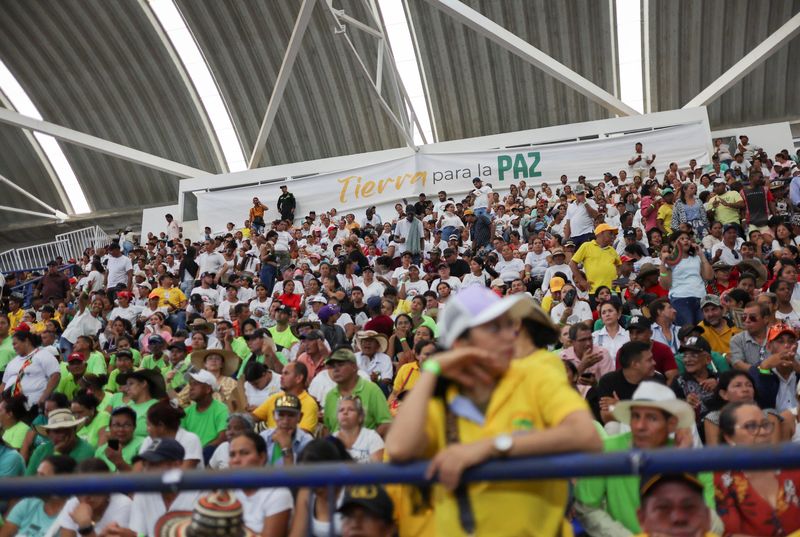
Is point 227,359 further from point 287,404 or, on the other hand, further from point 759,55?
point 759,55

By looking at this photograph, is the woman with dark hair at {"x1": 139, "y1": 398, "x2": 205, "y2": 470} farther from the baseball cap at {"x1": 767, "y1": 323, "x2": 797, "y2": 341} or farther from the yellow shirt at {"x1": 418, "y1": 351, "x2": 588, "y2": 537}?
the baseball cap at {"x1": 767, "y1": 323, "x2": 797, "y2": 341}

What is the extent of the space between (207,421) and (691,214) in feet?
28.6

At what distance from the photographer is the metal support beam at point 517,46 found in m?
18.0

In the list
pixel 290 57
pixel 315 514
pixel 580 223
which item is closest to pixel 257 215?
pixel 290 57

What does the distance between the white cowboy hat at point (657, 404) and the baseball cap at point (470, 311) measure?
1.70 m

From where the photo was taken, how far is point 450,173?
66.1ft

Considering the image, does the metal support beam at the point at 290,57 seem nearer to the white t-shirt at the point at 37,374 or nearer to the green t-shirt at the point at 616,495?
the white t-shirt at the point at 37,374

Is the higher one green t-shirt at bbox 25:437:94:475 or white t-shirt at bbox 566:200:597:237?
white t-shirt at bbox 566:200:597:237

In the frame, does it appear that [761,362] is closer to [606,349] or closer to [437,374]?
[606,349]

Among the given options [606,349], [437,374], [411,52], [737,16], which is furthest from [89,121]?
[437,374]

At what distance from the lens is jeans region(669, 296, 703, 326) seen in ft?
29.9

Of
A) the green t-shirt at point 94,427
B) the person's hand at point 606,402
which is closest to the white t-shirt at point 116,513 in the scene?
the person's hand at point 606,402

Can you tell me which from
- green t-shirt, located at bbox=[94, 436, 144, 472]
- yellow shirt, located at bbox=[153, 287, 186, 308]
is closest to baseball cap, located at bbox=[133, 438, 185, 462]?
green t-shirt, located at bbox=[94, 436, 144, 472]

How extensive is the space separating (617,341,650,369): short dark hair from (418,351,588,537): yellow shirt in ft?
12.0
